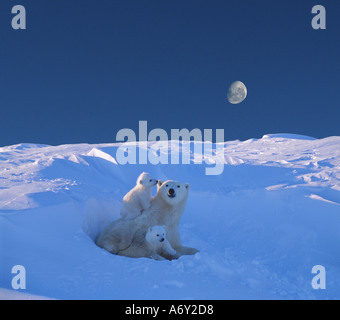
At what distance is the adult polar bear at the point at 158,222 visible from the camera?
6.65 m

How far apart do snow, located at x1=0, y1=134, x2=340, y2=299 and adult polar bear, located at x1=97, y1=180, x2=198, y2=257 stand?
0.41 meters

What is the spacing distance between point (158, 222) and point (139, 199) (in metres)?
0.61

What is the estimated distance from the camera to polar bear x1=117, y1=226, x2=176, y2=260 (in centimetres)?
638

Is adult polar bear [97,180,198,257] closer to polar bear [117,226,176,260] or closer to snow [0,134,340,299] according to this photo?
polar bear [117,226,176,260]

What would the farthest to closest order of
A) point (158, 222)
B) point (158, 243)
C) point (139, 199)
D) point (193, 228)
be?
point (193, 228) < point (139, 199) < point (158, 222) < point (158, 243)

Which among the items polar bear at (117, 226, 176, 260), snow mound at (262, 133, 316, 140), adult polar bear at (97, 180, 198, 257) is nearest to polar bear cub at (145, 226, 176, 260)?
polar bear at (117, 226, 176, 260)

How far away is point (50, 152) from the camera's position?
1526 centimetres

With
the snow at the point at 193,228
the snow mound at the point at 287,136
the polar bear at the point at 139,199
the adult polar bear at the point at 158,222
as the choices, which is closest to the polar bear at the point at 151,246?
the adult polar bear at the point at 158,222

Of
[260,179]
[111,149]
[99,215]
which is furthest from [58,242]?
[111,149]

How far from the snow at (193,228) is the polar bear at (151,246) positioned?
399 millimetres

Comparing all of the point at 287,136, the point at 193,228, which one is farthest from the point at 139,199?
the point at 287,136

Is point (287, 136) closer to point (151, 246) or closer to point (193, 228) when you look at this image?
point (193, 228)

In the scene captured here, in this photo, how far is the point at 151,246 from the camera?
252 inches

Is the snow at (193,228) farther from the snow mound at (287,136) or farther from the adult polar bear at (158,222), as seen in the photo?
the snow mound at (287,136)
